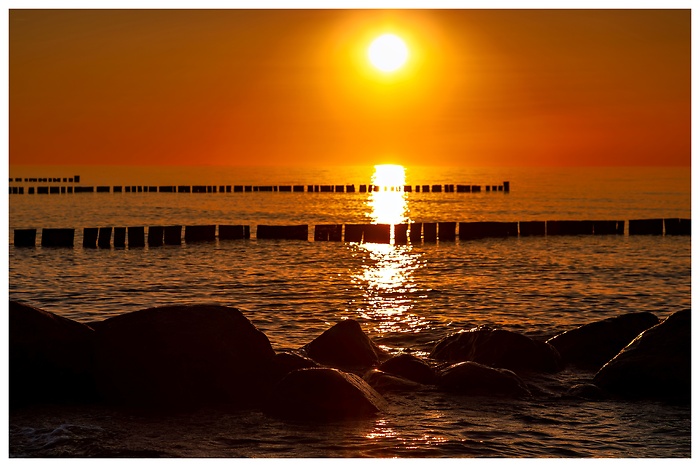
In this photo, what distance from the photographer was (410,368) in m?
12.6

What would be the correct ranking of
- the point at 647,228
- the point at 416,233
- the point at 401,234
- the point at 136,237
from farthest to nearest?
the point at 647,228 < the point at 416,233 < the point at 401,234 < the point at 136,237

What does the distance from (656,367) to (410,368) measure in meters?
3.23

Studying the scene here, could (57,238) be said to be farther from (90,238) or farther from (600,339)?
(600,339)

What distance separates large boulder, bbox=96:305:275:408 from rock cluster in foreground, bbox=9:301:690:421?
0.01m

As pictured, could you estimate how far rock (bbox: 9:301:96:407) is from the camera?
435 inches

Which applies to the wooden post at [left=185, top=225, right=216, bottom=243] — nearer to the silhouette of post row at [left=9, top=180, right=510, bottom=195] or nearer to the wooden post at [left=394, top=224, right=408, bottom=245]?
the wooden post at [left=394, top=224, right=408, bottom=245]

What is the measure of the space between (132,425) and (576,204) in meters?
84.8

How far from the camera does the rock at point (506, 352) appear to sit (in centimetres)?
1325

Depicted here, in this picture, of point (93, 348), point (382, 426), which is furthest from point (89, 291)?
point (382, 426)

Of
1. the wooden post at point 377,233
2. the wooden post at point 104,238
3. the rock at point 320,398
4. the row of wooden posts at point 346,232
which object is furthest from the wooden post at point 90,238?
the rock at point 320,398

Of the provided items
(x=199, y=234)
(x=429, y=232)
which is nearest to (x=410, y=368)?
(x=199, y=234)

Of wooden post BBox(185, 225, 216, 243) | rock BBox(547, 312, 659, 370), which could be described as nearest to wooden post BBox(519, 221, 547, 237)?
wooden post BBox(185, 225, 216, 243)

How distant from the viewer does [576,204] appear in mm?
91062

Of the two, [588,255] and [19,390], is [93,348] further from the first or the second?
[588,255]
